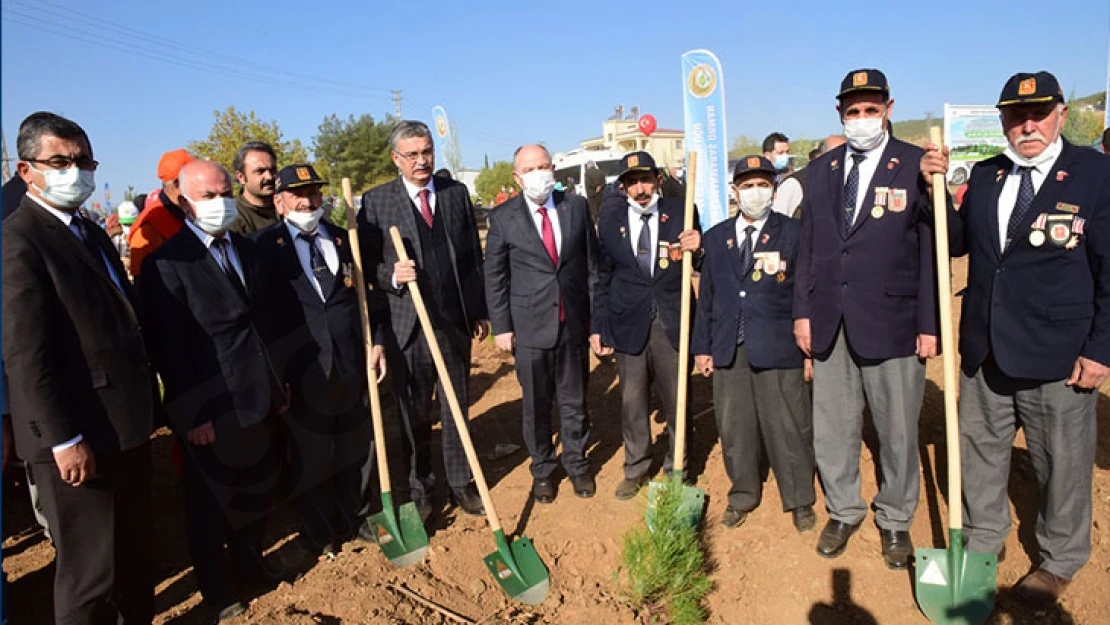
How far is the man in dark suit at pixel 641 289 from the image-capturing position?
14.1ft

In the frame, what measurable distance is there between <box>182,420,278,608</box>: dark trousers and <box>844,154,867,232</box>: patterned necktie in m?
3.19

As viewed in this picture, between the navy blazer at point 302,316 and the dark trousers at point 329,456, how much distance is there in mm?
77

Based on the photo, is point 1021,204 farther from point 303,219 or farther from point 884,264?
point 303,219

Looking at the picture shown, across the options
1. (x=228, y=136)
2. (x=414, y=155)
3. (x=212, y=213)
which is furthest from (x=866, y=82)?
(x=228, y=136)

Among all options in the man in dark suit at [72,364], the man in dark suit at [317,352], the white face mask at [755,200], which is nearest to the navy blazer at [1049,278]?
the white face mask at [755,200]

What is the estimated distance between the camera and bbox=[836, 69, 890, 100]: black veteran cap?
332 cm

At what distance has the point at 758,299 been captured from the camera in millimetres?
3887

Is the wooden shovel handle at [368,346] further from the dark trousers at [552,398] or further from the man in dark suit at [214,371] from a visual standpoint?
the dark trousers at [552,398]

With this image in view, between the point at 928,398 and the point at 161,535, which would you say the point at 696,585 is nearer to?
the point at 928,398

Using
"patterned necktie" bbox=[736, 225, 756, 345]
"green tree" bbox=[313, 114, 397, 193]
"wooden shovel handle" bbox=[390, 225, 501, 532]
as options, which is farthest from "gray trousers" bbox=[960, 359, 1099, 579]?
"green tree" bbox=[313, 114, 397, 193]

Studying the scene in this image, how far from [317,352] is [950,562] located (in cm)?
338

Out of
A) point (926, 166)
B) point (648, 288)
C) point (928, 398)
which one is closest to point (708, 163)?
point (928, 398)

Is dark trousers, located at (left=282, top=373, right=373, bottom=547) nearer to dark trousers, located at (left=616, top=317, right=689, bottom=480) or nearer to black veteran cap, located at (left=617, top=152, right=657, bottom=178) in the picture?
dark trousers, located at (left=616, top=317, right=689, bottom=480)

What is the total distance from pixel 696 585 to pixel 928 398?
280 centimetres
